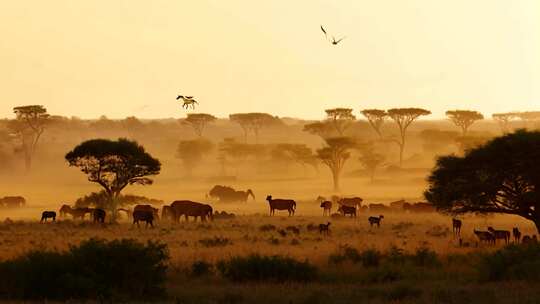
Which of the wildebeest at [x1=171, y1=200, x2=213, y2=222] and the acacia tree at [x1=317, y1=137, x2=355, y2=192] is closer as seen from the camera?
the wildebeest at [x1=171, y1=200, x2=213, y2=222]

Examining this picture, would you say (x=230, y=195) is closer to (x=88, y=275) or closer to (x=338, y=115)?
(x=338, y=115)

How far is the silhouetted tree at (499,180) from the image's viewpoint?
33.3 metres

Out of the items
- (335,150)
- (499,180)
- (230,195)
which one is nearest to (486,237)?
(499,180)

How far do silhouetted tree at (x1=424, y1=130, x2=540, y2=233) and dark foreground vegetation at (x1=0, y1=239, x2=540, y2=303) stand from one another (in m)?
10.5

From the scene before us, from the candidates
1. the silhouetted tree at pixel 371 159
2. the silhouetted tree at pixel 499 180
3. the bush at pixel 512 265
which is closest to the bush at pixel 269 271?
the bush at pixel 512 265

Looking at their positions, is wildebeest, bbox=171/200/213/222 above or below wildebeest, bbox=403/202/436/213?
below

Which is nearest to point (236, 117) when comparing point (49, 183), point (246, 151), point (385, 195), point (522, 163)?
point (246, 151)

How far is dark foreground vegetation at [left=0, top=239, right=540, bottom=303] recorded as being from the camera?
1786 cm

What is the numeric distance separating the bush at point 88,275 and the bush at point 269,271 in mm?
2962

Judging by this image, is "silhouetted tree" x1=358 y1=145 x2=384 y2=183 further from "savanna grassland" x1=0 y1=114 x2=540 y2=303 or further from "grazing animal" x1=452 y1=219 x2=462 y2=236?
"grazing animal" x1=452 y1=219 x2=462 y2=236

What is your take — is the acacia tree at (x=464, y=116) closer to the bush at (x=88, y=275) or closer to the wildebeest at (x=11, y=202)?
the wildebeest at (x=11, y=202)

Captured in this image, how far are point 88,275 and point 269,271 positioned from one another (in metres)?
5.60

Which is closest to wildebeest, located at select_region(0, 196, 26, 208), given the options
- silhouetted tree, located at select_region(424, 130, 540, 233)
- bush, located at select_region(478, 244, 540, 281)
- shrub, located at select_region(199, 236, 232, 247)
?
shrub, located at select_region(199, 236, 232, 247)

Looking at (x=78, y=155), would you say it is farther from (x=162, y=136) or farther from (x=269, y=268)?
(x=162, y=136)
